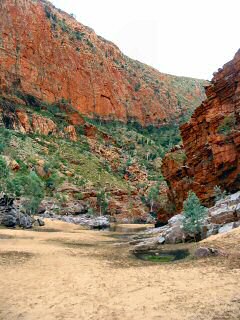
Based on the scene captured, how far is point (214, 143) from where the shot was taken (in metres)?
54.2

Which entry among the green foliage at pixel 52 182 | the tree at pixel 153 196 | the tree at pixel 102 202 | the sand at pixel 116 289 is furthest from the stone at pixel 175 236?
the tree at pixel 153 196

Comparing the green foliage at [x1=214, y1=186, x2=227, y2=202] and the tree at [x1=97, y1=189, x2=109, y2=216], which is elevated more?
the tree at [x1=97, y1=189, x2=109, y2=216]

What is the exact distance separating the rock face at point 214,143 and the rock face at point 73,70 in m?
86.2

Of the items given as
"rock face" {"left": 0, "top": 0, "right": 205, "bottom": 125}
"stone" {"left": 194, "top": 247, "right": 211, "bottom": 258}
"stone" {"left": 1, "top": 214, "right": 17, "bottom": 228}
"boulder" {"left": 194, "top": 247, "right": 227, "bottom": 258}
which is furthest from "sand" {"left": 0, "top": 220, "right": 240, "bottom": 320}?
"rock face" {"left": 0, "top": 0, "right": 205, "bottom": 125}

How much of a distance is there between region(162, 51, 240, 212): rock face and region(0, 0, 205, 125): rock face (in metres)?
86.2

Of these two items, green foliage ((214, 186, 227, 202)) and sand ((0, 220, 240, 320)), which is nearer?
sand ((0, 220, 240, 320))

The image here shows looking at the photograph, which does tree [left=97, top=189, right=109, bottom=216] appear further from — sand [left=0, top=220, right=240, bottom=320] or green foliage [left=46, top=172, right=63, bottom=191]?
sand [left=0, top=220, right=240, bottom=320]

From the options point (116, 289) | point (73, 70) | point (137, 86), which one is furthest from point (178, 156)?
point (137, 86)

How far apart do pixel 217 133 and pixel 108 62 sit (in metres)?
126

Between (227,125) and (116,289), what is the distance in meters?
43.4

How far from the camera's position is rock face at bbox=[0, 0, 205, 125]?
139 metres

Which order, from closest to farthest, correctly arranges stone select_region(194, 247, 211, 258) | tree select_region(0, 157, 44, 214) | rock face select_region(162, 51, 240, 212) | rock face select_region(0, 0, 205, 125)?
stone select_region(194, 247, 211, 258) < rock face select_region(162, 51, 240, 212) < tree select_region(0, 157, 44, 214) < rock face select_region(0, 0, 205, 125)

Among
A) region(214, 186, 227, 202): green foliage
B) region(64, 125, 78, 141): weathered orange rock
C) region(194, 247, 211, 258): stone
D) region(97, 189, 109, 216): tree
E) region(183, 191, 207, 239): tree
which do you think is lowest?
region(194, 247, 211, 258): stone

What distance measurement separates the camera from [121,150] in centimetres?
13462
